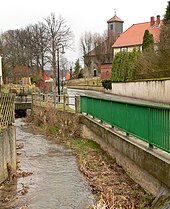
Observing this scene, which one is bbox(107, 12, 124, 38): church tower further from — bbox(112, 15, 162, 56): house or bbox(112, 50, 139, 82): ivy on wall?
bbox(112, 50, 139, 82): ivy on wall

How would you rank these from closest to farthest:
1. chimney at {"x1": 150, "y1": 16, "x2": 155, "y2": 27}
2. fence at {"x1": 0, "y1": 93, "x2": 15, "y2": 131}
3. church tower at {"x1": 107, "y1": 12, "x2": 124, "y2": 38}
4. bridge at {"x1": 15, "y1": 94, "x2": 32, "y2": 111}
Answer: fence at {"x1": 0, "y1": 93, "x2": 15, "y2": 131}
bridge at {"x1": 15, "y1": 94, "x2": 32, "y2": 111}
chimney at {"x1": 150, "y1": 16, "x2": 155, "y2": 27}
church tower at {"x1": 107, "y1": 12, "x2": 124, "y2": 38}

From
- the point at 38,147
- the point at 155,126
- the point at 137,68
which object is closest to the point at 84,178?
the point at 155,126

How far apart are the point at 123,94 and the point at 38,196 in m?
23.7

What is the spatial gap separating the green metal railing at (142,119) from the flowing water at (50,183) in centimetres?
209

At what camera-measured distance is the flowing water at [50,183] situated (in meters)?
7.75

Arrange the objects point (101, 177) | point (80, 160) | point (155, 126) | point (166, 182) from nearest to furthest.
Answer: point (166, 182) → point (155, 126) → point (101, 177) → point (80, 160)

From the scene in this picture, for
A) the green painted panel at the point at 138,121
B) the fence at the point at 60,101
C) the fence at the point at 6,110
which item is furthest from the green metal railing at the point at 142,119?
the fence at the point at 60,101

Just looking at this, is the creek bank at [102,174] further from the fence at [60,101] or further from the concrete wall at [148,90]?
the concrete wall at [148,90]

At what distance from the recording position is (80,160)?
11.7 metres

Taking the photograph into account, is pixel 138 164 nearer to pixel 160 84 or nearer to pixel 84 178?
pixel 84 178

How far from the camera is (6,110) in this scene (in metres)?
10.4

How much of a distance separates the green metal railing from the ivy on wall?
1912 centimetres

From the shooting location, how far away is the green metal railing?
6544 mm

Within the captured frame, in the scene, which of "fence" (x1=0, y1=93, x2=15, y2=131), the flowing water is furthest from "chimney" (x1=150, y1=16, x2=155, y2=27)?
"fence" (x1=0, y1=93, x2=15, y2=131)
